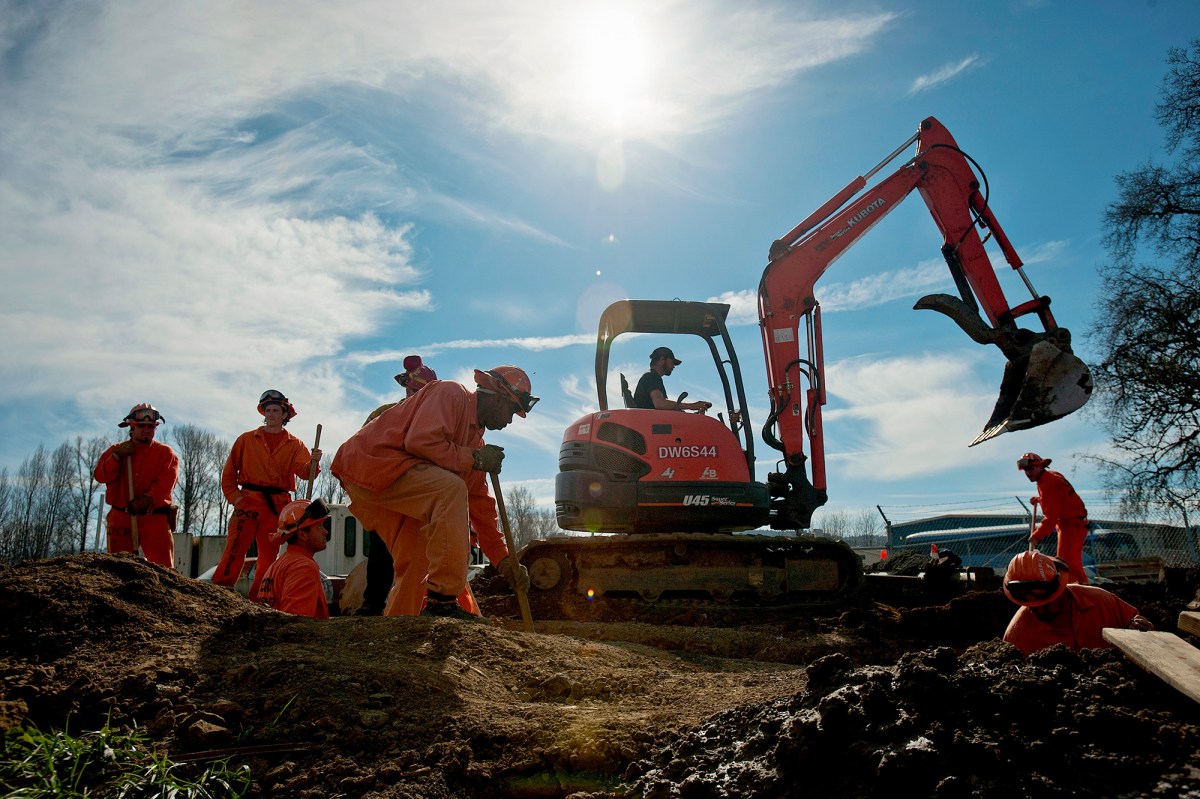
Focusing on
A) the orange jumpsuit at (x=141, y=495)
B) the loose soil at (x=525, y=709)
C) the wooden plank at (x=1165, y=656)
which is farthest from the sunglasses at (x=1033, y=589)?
the orange jumpsuit at (x=141, y=495)

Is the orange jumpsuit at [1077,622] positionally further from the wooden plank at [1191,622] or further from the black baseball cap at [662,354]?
the black baseball cap at [662,354]

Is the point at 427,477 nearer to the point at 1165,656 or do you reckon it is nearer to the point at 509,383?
the point at 509,383

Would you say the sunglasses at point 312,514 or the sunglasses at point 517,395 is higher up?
the sunglasses at point 517,395

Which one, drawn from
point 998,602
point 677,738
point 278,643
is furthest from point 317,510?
point 998,602

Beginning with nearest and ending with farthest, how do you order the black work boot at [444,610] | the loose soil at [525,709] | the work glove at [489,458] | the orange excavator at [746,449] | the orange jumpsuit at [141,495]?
the loose soil at [525,709], the black work boot at [444,610], the work glove at [489,458], the orange jumpsuit at [141,495], the orange excavator at [746,449]

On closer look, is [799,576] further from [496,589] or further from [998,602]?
[496,589]

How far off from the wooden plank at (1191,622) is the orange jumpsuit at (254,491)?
20.0 feet

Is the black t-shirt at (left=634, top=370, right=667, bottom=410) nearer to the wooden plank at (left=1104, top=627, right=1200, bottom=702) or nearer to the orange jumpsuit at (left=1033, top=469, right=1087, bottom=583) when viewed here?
the orange jumpsuit at (left=1033, top=469, right=1087, bottom=583)

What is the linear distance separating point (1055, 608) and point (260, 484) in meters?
5.94

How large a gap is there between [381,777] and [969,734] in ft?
5.81

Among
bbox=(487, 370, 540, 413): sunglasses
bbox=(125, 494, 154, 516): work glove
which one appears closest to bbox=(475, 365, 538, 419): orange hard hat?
bbox=(487, 370, 540, 413): sunglasses

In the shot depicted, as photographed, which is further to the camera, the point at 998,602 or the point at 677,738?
the point at 998,602

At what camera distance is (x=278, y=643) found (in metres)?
3.72

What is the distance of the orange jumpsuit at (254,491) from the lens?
661cm
